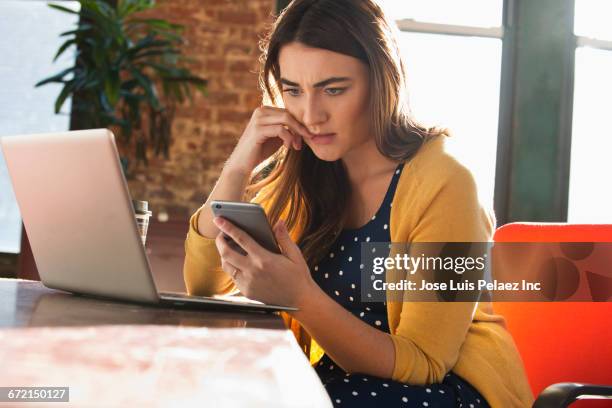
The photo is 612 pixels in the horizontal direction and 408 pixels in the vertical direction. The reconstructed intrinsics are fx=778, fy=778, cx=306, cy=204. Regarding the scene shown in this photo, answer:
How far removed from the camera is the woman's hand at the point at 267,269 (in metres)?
1.19

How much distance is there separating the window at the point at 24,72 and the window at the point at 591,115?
106 inches

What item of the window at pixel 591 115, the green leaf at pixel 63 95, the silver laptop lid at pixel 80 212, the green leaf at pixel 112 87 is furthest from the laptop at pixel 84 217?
the window at pixel 591 115

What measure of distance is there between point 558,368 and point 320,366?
1.77ft

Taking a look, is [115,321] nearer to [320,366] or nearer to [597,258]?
[320,366]

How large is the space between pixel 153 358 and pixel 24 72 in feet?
12.5

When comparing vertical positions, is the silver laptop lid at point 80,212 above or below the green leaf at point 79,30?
below

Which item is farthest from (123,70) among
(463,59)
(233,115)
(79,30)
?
(463,59)

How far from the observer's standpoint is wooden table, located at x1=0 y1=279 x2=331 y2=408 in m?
0.50

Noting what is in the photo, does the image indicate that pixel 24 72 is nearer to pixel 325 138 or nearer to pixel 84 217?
pixel 325 138

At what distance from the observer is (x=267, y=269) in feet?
3.91

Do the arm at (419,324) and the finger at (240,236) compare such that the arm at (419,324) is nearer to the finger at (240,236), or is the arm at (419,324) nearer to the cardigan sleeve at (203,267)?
the finger at (240,236)

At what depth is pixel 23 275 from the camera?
9.22 ft

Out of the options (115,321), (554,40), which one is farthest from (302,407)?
(554,40)

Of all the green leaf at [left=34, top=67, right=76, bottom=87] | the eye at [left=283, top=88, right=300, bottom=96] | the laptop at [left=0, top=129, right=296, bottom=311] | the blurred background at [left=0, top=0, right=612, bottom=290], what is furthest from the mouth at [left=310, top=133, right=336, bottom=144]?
the green leaf at [left=34, top=67, right=76, bottom=87]
